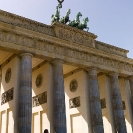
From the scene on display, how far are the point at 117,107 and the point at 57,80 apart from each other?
301 inches

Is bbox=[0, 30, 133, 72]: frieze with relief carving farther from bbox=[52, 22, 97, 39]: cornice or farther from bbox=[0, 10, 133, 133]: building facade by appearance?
bbox=[52, 22, 97, 39]: cornice

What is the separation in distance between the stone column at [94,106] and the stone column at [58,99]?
3680mm

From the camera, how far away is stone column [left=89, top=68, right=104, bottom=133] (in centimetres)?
1934

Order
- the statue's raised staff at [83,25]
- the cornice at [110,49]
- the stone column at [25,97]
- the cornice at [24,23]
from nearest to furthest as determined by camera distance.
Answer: the stone column at [25,97]
the cornice at [24,23]
the statue's raised staff at [83,25]
the cornice at [110,49]

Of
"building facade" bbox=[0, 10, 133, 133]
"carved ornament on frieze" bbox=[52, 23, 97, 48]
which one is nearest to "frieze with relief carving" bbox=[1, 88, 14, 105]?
"building facade" bbox=[0, 10, 133, 133]

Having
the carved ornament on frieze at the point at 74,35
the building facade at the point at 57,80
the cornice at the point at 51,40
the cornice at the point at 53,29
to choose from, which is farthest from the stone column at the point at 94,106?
the cornice at the point at 53,29

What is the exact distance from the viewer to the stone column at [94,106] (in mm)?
19344

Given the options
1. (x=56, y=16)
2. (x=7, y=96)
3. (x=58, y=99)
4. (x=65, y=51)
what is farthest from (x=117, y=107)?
(x=56, y=16)

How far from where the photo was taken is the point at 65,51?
19.6 meters

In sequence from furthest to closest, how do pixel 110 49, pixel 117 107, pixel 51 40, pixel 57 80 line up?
pixel 110 49
pixel 117 107
pixel 51 40
pixel 57 80

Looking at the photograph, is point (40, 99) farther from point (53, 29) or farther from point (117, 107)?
point (117, 107)

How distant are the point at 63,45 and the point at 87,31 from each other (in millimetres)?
4301

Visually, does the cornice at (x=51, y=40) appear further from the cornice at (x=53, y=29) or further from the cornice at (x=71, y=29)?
the cornice at (x=71, y=29)

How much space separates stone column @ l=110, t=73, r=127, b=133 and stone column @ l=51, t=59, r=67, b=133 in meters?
6.87
